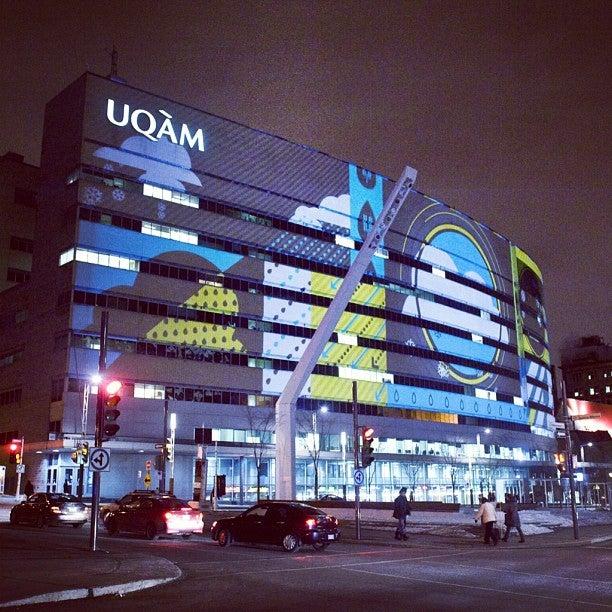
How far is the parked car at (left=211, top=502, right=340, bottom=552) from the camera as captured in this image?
22406 millimetres

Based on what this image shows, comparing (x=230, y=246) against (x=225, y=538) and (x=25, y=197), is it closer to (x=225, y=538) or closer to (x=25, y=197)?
(x=25, y=197)

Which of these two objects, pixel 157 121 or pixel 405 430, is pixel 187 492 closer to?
pixel 405 430

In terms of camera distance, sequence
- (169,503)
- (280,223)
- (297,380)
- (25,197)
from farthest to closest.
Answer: (25,197) < (280,223) < (297,380) < (169,503)

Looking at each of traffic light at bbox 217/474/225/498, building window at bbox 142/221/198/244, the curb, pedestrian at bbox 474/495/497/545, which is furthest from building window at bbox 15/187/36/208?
the curb

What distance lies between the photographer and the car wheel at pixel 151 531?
26.5 meters

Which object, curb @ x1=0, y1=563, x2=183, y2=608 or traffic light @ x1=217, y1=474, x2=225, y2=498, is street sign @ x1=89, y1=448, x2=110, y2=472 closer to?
curb @ x1=0, y1=563, x2=183, y2=608

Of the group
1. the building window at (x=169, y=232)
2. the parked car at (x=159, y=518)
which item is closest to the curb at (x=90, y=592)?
the parked car at (x=159, y=518)

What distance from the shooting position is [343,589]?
44.8 ft

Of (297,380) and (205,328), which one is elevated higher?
(205,328)

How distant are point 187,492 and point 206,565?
5704 cm

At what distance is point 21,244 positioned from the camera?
88.3 metres

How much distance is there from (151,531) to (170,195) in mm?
52094

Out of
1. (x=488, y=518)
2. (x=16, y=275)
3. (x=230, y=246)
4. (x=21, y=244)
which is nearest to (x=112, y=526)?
(x=488, y=518)

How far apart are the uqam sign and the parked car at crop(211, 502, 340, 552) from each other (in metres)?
56.7
